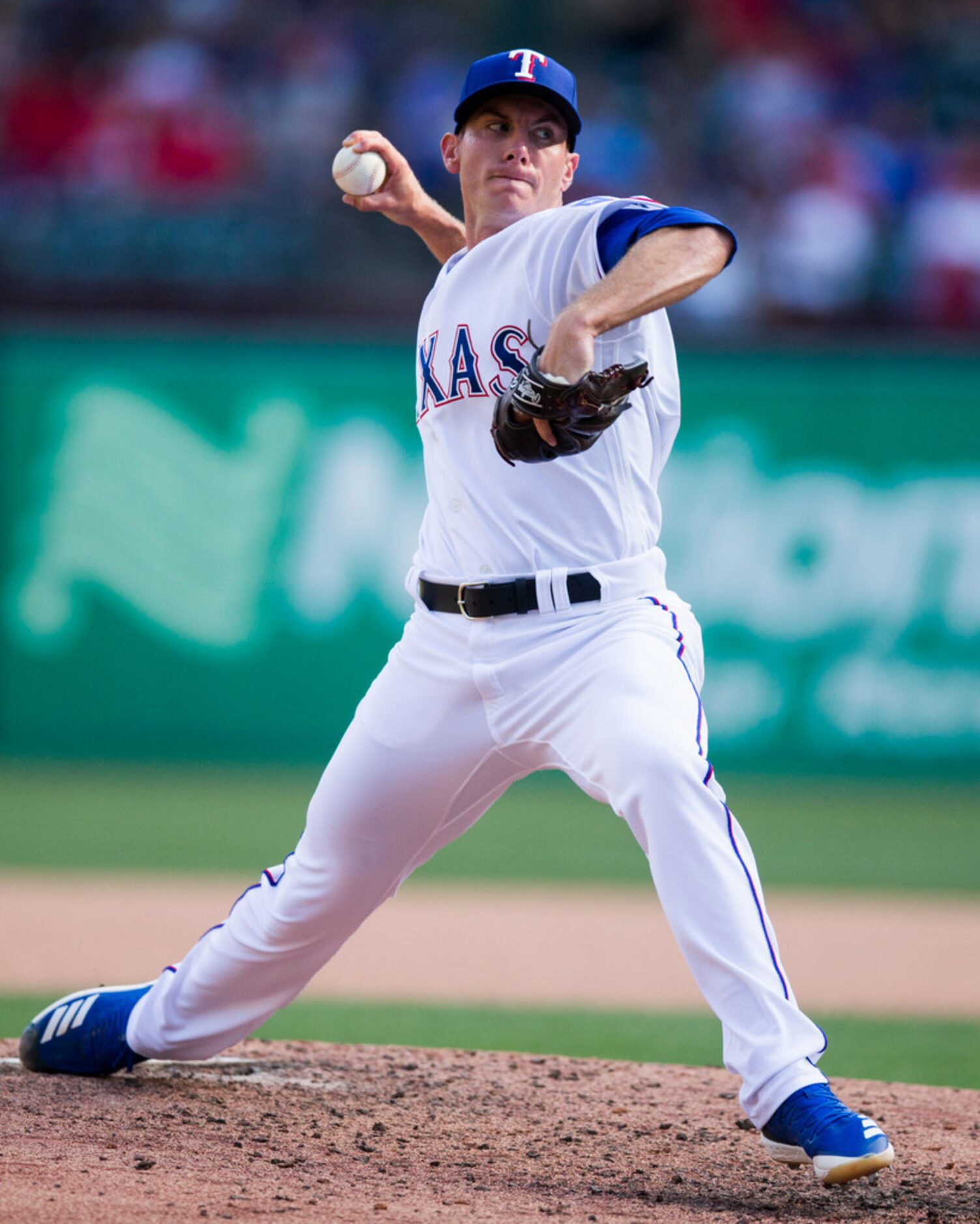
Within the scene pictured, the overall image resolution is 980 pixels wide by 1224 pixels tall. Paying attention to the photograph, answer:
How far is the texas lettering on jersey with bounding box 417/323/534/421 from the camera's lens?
122 inches

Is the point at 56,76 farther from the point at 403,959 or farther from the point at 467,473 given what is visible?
the point at 467,473

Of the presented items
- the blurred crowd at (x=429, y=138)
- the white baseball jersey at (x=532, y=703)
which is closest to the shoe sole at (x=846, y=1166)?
the white baseball jersey at (x=532, y=703)

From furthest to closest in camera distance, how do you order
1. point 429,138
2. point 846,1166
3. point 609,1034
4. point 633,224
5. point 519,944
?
point 429,138, point 519,944, point 609,1034, point 633,224, point 846,1166

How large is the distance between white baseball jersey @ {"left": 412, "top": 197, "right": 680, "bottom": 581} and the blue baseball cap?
242mm

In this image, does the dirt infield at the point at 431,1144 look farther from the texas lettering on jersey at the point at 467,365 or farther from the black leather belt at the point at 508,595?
the texas lettering on jersey at the point at 467,365

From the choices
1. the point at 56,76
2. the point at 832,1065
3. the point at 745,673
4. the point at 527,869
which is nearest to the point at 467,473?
the point at 832,1065

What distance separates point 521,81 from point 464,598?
982 millimetres

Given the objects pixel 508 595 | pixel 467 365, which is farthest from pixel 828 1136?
pixel 467 365

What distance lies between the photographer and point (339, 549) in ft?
33.3

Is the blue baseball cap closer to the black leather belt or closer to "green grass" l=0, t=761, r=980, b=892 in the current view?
the black leather belt

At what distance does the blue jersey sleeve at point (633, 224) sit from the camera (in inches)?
111

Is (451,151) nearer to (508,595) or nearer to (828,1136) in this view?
(508,595)

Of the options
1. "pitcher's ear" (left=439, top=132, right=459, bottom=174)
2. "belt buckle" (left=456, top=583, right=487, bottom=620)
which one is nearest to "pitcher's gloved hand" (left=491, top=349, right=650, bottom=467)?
"belt buckle" (left=456, top=583, right=487, bottom=620)

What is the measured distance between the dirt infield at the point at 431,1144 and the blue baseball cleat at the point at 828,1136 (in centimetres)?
16
